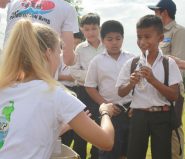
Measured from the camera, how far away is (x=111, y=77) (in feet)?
16.7

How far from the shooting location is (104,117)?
2.92m

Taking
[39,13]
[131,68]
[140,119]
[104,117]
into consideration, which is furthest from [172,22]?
[104,117]

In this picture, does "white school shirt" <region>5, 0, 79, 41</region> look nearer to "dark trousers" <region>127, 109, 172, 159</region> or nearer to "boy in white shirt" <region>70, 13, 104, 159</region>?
"dark trousers" <region>127, 109, 172, 159</region>

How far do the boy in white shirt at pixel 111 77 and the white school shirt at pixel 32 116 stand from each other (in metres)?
2.43

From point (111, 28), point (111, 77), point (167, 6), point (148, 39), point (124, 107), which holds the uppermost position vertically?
point (167, 6)

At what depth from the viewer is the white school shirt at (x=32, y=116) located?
2508 millimetres

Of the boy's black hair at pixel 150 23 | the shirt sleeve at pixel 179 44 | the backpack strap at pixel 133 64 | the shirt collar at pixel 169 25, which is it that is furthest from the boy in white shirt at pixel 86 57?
the boy's black hair at pixel 150 23

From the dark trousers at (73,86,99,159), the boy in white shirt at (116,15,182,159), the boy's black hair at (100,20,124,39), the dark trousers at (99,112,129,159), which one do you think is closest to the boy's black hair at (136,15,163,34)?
the boy in white shirt at (116,15,182,159)

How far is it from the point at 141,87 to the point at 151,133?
0.46 m

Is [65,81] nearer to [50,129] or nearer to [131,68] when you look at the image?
[131,68]

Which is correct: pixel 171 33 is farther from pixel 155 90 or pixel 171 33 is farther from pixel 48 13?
pixel 48 13

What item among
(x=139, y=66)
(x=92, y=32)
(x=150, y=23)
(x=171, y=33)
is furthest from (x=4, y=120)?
(x=92, y=32)

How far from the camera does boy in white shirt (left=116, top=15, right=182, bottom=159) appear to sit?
4230mm

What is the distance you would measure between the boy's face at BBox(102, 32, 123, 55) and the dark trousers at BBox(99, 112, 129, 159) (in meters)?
0.74
